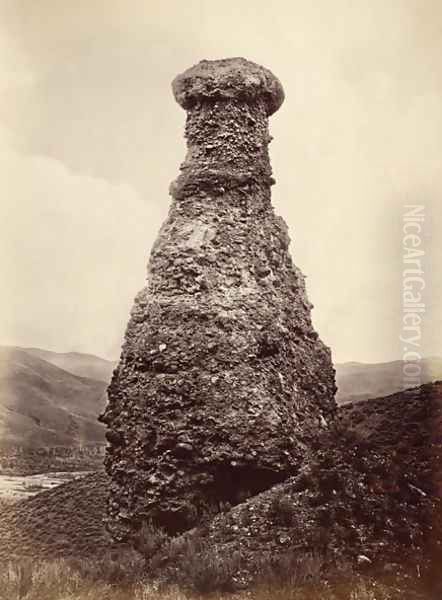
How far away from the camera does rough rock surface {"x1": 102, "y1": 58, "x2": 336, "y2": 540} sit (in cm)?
720

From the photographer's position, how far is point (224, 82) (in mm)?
8031

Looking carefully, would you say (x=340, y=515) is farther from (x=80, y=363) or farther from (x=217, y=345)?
(x=80, y=363)

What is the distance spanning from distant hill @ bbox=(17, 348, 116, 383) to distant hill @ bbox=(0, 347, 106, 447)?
9 cm

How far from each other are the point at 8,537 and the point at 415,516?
12.0ft

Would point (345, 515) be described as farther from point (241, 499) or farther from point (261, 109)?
point (261, 109)

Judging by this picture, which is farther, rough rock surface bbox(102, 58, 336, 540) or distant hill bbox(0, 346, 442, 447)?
distant hill bbox(0, 346, 442, 447)

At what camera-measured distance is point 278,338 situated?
7680mm

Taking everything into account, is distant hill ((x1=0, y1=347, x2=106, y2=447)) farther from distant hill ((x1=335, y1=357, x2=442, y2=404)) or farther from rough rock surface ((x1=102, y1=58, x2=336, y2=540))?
distant hill ((x1=335, y1=357, x2=442, y2=404))

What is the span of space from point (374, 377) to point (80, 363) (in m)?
3.33

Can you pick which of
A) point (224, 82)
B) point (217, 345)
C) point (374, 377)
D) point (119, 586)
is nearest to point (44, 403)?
point (217, 345)

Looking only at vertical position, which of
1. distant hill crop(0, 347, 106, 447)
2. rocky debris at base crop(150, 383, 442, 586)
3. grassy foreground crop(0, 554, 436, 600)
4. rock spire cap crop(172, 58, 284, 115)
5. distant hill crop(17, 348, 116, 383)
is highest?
rock spire cap crop(172, 58, 284, 115)

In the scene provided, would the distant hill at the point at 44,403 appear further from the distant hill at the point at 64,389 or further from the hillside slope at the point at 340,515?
the hillside slope at the point at 340,515

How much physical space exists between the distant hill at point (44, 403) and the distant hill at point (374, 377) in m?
2.96

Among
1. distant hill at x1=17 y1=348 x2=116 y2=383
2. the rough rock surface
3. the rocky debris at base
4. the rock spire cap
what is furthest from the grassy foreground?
the rock spire cap
